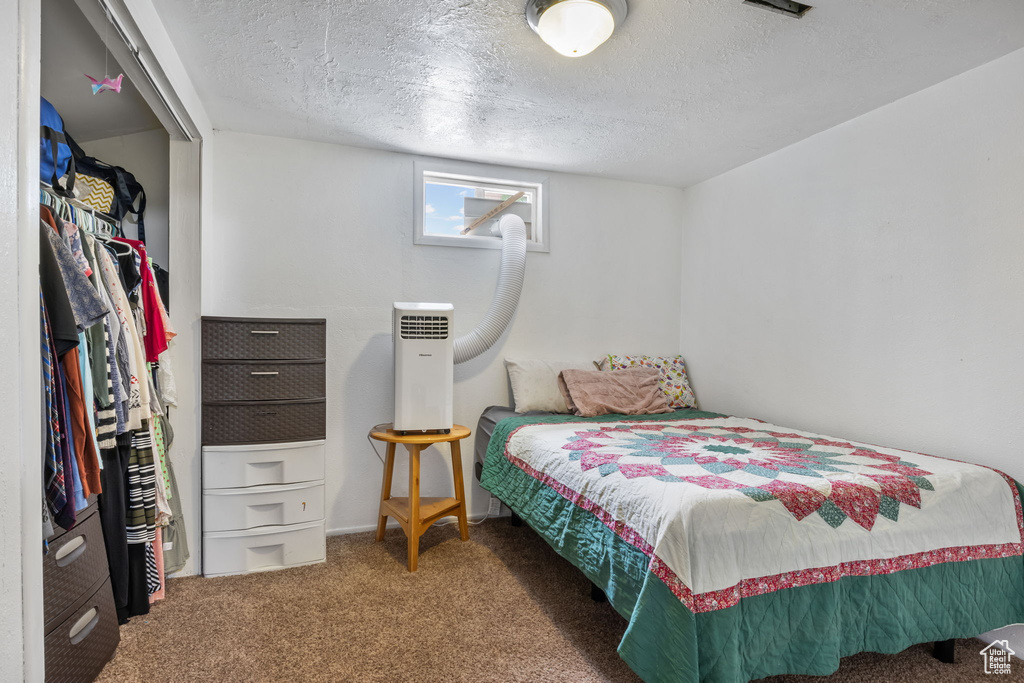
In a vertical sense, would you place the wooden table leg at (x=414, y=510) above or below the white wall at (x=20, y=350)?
below

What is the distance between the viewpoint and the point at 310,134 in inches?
116

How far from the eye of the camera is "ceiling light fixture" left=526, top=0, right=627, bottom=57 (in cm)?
172

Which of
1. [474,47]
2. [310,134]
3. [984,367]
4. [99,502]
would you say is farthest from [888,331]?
[99,502]

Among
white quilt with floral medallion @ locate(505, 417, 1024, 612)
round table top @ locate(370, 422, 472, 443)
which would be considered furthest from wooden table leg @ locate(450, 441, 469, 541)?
white quilt with floral medallion @ locate(505, 417, 1024, 612)

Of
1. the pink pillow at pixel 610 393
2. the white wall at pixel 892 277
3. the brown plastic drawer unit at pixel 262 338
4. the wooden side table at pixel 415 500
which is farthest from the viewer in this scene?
the pink pillow at pixel 610 393

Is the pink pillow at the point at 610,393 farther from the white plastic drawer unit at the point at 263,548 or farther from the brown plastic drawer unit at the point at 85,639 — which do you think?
the brown plastic drawer unit at the point at 85,639

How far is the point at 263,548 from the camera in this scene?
2.60m

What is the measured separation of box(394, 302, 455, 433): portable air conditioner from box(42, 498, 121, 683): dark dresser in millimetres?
1288

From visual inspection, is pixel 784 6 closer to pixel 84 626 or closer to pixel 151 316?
pixel 151 316

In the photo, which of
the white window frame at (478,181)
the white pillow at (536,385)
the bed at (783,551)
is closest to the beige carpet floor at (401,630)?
the bed at (783,551)

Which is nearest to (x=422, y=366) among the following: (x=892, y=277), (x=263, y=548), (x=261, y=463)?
(x=261, y=463)

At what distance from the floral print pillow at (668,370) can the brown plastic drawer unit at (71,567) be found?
272cm

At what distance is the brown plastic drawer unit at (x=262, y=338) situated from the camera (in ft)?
8.21

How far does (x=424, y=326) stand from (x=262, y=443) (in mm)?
963
